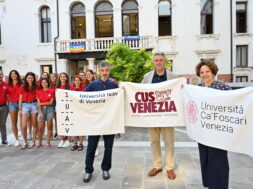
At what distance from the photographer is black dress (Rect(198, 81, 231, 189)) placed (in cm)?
257

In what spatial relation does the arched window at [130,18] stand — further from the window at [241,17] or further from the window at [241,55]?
the window at [241,55]

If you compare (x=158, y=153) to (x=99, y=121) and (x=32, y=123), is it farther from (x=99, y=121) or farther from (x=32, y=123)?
(x=32, y=123)

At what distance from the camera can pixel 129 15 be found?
55.8ft

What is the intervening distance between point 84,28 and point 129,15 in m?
4.12

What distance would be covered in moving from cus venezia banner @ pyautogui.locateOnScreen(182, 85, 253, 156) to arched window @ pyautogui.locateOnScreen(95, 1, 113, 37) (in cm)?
1570

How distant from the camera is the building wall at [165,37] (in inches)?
629

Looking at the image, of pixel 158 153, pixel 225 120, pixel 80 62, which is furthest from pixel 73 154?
pixel 80 62

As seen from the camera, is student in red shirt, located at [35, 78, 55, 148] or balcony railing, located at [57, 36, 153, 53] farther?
balcony railing, located at [57, 36, 153, 53]

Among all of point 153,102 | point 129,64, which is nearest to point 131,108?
point 153,102

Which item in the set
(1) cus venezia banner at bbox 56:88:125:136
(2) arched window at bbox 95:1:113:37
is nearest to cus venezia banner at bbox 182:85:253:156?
(1) cus venezia banner at bbox 56:88:125:136

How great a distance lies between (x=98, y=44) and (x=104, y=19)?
2.72m

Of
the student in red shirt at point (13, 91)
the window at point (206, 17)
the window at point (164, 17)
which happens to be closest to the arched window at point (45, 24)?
the window at point (164, 17)

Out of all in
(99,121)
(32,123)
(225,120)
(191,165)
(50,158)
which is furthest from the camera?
(32,123)

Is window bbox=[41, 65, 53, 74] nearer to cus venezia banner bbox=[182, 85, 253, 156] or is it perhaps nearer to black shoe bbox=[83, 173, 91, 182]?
black shoe bbox=[83, 173, 91, 182]
